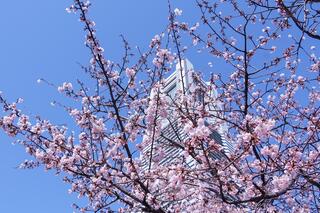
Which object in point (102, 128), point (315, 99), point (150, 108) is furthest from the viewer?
point (315, 99)

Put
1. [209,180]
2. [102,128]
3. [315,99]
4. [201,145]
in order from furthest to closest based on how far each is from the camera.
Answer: [315,99]
[102,128]
[209,180]
[201,145]

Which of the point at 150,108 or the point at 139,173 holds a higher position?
the point at 150,108

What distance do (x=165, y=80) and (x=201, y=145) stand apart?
2934 mm

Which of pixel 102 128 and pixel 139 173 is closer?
pixel 139 173

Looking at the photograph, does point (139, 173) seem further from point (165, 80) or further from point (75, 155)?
point (165, 80)

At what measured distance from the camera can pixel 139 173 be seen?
6359 millimetres

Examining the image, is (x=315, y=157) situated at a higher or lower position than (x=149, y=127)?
lower

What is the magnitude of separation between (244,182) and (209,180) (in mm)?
634

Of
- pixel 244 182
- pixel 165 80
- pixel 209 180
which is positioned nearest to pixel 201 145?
pixel 209 180

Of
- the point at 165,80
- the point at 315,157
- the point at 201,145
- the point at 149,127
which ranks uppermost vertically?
the point at 165,80

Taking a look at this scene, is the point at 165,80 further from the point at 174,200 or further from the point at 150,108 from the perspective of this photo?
the point at 174,200

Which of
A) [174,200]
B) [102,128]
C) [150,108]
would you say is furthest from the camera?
[102,128]

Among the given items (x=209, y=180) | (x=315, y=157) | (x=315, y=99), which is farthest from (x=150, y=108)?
(x=315, y=99)

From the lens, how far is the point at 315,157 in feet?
19.6
